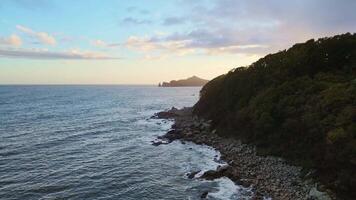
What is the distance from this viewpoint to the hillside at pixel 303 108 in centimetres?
3078

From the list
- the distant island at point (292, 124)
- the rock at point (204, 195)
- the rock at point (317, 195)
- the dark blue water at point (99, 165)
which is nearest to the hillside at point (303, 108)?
the distant island at point (292, 124)

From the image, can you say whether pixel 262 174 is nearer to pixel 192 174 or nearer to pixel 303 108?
pixel 192 174

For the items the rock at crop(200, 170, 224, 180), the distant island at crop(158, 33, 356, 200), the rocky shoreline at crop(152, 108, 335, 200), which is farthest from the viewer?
the rock at crop(200, 170, 224, 180)

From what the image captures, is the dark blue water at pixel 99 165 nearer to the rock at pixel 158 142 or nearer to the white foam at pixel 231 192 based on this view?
the white foam at pixel 231 192

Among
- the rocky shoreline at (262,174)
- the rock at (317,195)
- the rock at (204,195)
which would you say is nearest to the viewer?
the rock at (317,195)

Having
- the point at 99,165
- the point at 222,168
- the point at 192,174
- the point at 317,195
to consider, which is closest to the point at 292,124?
the point at 222,168

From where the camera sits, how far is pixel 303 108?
41031 mm

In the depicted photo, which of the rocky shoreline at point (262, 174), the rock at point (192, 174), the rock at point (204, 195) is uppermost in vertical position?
the rocky shoreline at point (262, 174)

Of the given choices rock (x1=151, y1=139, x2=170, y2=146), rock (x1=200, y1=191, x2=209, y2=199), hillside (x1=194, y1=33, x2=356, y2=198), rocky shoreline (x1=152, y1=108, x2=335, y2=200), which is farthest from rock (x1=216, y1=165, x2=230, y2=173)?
rock (x1=151, y1=139, x2=170, y2=146)

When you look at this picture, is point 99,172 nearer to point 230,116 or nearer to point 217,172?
point 217,172

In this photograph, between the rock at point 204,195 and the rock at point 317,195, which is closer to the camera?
the rock at point 317,195

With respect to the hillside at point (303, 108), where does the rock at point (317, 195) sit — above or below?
below

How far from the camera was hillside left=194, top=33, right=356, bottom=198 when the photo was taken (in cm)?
3078

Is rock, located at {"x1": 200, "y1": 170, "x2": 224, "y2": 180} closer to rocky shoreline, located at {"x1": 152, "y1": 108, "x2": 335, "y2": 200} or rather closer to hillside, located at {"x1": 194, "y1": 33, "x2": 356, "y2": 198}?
rocky shoreline, located at {"x1": 152, "y1": 108, "x2": 335, "y2": 200}
